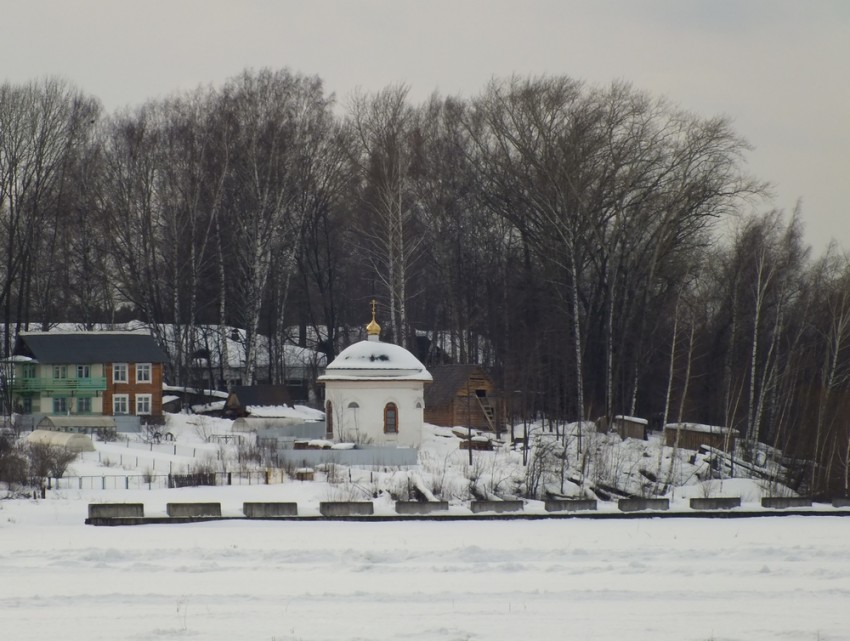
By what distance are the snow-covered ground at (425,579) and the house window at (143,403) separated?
22.7 m

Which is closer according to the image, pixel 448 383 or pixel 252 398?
pixel 448 383

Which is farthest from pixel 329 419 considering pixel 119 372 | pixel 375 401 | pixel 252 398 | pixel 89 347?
pixel 89 347

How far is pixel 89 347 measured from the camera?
165ft

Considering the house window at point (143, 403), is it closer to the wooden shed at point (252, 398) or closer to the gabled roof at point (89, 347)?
the gabled roof at point (89, 347)

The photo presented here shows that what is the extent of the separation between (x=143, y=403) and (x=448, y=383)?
11138 millimetres

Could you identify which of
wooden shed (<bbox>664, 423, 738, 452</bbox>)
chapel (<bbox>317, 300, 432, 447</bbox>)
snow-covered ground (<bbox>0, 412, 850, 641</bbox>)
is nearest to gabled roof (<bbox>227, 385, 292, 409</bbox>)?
chapel (<bbox>317, 300, 432, 447</bbox>)

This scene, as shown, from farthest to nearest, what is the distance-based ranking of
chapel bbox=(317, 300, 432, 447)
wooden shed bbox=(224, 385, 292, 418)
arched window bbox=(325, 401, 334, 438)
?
wooden shed bbox=(224, 385, 292, 418)
arched window bbox=(325, 401, 334, 438)
chapel bbox=(317, 300, 432, 447)

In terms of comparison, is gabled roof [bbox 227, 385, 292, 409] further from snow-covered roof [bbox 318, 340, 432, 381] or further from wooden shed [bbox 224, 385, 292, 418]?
snow-covered roof [bbox 318, 340, 432, 381]

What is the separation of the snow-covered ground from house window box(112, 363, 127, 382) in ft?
74.6

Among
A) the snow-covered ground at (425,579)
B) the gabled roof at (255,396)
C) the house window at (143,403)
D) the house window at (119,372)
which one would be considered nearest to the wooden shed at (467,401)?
the gabled roof at (255,396)

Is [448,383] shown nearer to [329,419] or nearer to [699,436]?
[329,419]

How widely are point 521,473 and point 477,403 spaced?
13669 millimetres

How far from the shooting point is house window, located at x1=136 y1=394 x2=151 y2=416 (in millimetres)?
50125

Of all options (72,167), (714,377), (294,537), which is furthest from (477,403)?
A: (294,537)
